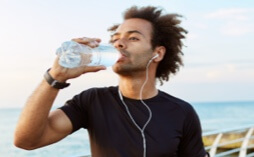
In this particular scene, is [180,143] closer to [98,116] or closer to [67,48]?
[98,116]

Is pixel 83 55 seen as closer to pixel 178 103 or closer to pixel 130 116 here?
pixel 130 116

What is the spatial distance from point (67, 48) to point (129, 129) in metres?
0.53

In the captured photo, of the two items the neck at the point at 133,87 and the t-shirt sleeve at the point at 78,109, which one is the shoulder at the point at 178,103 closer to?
the neck at the point at 133,87

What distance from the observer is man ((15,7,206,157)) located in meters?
1.77

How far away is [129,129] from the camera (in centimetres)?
193

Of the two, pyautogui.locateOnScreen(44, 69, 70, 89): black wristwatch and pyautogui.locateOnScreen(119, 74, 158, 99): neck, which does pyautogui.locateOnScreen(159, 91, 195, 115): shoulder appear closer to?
pyautogui.locateOnScreen(119, 74, 158, 99): neck

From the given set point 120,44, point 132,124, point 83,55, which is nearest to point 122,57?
point 120,44

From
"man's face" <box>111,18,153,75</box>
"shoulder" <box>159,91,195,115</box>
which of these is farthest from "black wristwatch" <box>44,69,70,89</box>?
"shoulder" <box>159,91,195,115</box>

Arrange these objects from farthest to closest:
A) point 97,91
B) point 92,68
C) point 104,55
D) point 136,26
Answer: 1. point 136,26
2. point 97,91
3. point 104,55
4. point 92,68

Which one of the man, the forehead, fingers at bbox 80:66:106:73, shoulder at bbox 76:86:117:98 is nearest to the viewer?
fingers at bbox 80:66:106:73

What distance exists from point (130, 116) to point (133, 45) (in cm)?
30

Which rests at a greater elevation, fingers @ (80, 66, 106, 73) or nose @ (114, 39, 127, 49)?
nose @ (114, 39, 127, 49)

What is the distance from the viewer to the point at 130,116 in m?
1.97

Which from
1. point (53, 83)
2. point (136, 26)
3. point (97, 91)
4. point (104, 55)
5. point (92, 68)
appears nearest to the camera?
point (53, 83)
